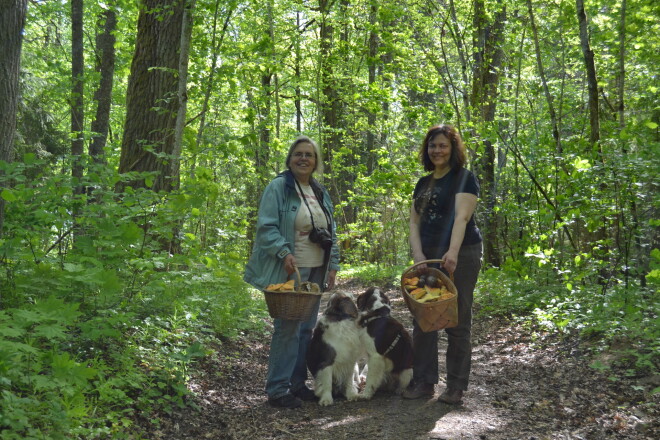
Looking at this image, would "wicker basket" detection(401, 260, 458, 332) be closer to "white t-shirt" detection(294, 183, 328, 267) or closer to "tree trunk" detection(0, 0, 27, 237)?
"white t-shirt" detection(294, 183, 328, 267)

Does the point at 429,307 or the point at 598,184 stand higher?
the point at 598,184

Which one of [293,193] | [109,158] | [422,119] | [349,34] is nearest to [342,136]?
[349,34]

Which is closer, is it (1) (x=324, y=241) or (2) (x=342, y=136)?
(1) (x=324, y=241)

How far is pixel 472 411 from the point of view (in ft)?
14.8

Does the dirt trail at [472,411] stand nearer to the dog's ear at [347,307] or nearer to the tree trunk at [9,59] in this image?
the dog's ear at [347,307]

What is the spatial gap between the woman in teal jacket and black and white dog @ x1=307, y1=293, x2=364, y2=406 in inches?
5.5

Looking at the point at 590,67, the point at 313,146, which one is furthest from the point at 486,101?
the point at 313,146

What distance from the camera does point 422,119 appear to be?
1101 cm

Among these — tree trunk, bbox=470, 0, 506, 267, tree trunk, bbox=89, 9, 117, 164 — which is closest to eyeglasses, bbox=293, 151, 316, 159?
tree trunk, bbox=470, 0, 506, 267

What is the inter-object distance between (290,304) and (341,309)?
3.08ft

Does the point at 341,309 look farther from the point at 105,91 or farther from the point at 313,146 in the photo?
the point at 105,91

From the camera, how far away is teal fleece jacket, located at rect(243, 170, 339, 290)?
462cm

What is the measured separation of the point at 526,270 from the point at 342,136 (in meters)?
8.89

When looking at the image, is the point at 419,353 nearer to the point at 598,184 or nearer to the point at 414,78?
the point at 598,184
